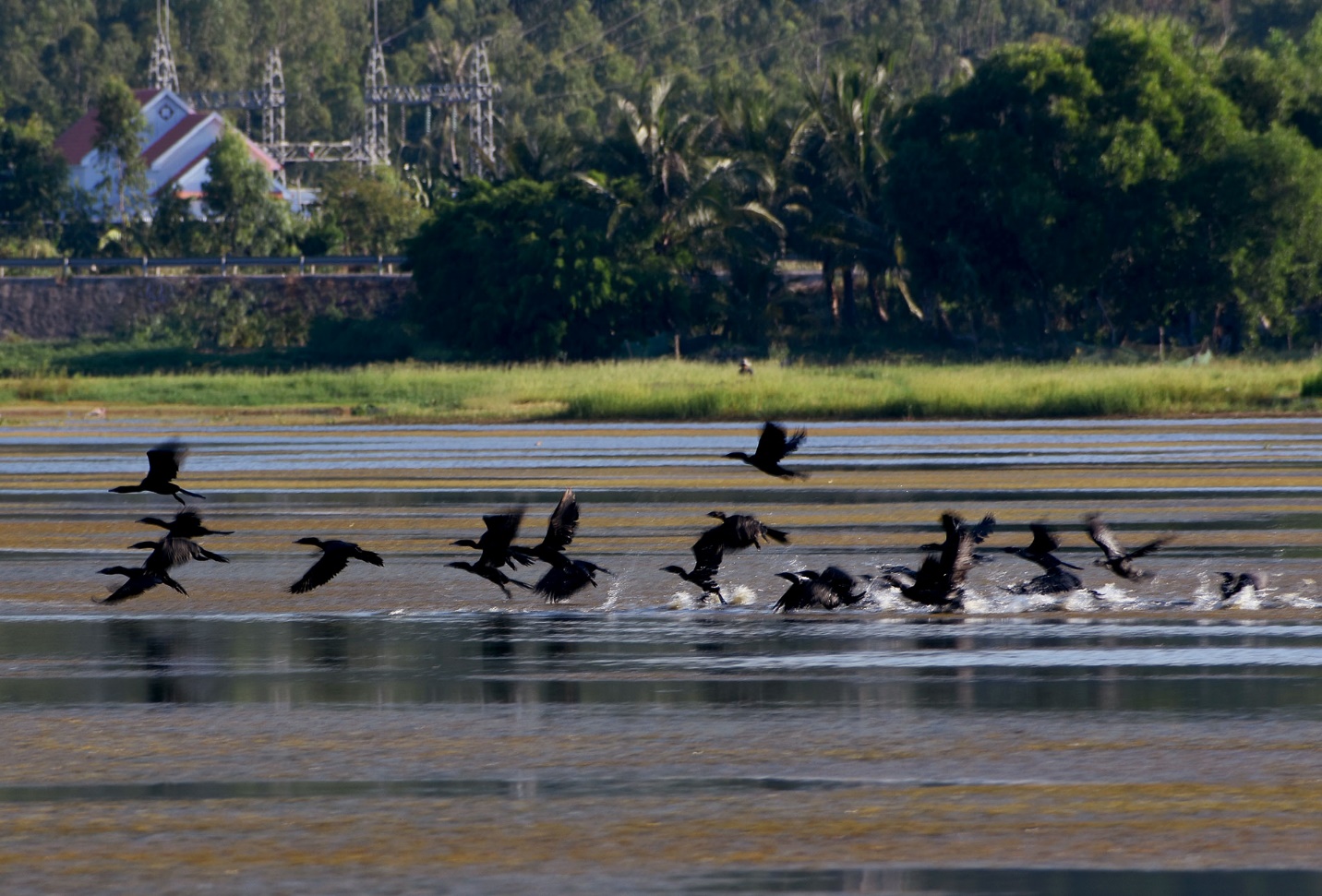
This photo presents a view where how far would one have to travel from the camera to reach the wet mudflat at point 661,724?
24.5 feet

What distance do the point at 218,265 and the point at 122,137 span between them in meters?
18.8

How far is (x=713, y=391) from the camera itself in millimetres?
38281

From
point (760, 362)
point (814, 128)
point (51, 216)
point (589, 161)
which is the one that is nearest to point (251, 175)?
point (51, 216)

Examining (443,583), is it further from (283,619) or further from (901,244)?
(901,244)

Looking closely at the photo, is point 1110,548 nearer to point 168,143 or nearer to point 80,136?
point 168,143

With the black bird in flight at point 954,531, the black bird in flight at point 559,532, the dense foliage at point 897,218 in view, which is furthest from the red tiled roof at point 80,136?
the black bird in flight at point 559,532

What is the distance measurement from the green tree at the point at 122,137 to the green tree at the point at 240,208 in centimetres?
878

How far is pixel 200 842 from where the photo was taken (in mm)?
7766

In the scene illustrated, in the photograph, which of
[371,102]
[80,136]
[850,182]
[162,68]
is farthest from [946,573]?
[162,68]

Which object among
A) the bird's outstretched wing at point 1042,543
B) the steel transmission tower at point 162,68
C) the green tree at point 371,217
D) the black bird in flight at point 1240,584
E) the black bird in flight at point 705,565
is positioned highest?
the steel transmission tower at point 162,68

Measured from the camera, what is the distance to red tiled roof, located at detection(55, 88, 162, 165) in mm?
93188

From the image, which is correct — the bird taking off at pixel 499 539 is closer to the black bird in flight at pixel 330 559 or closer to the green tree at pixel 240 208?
the black bird in flight at pixel 330 559

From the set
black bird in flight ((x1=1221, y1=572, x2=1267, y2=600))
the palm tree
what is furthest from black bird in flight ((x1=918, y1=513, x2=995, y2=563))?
the palm tree

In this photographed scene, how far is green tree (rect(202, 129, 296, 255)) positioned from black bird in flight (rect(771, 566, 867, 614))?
59.2m
